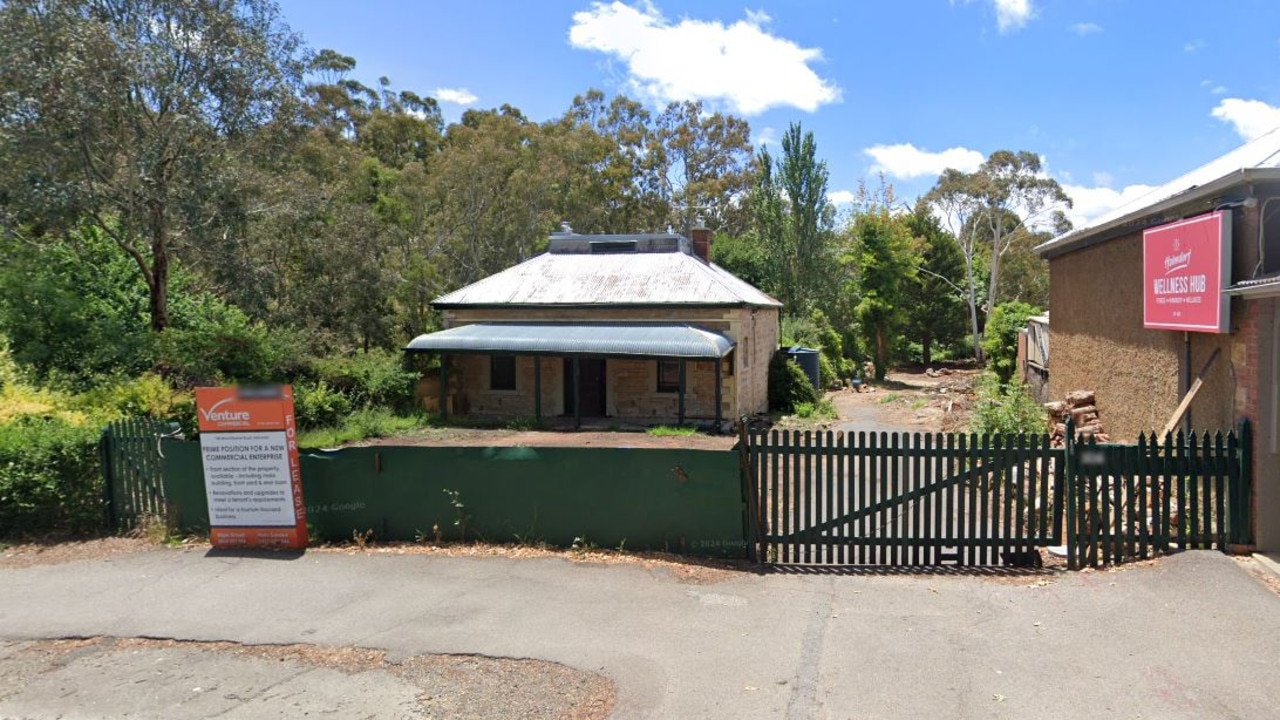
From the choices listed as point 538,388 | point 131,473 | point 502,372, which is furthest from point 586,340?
point 131,473

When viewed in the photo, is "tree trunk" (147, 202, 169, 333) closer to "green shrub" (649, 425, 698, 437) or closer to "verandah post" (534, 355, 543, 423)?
"verandah post" (534, 355, 543, 423)

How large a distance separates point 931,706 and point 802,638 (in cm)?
113

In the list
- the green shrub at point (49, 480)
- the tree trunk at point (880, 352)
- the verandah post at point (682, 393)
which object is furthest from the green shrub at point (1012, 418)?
the tree trunk at point (880, 352)

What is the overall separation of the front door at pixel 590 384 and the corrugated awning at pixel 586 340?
1.31 m

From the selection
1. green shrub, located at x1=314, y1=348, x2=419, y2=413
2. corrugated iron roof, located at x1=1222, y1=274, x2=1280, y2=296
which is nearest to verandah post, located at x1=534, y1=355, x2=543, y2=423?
green shrub, located at x1=314, y1=348, x2=419, y2=413

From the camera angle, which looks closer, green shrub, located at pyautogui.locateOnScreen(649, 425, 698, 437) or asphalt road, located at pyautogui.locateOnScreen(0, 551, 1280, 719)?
asphalt road, located at pyautogui.locateOnScreen(0, 551, 1280, 719)

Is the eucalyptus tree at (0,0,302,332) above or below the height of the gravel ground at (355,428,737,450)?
above

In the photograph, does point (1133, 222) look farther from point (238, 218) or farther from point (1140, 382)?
point (238, 218)

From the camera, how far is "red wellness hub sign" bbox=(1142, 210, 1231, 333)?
7.72 metres

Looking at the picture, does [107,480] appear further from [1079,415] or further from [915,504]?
[1079,415]

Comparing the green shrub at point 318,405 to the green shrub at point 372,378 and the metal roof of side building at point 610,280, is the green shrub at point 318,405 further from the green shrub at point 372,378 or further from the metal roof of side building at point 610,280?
the metal roof of side building at point 610,280

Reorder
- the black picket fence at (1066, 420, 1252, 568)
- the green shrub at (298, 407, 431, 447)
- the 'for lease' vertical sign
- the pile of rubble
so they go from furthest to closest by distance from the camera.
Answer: the green shrub at (298, 407, 431, 447) < the pile of rubble < the 'for lease' vertical sign < the black picket fence at (1066, 420, 1252, 568)

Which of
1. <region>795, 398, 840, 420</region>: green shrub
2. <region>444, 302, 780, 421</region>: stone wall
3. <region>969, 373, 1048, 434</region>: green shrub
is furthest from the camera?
<region>795, 398, 840, 420</region>: green shrub

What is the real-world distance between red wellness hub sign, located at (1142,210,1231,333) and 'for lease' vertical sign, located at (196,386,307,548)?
31.5 ft
